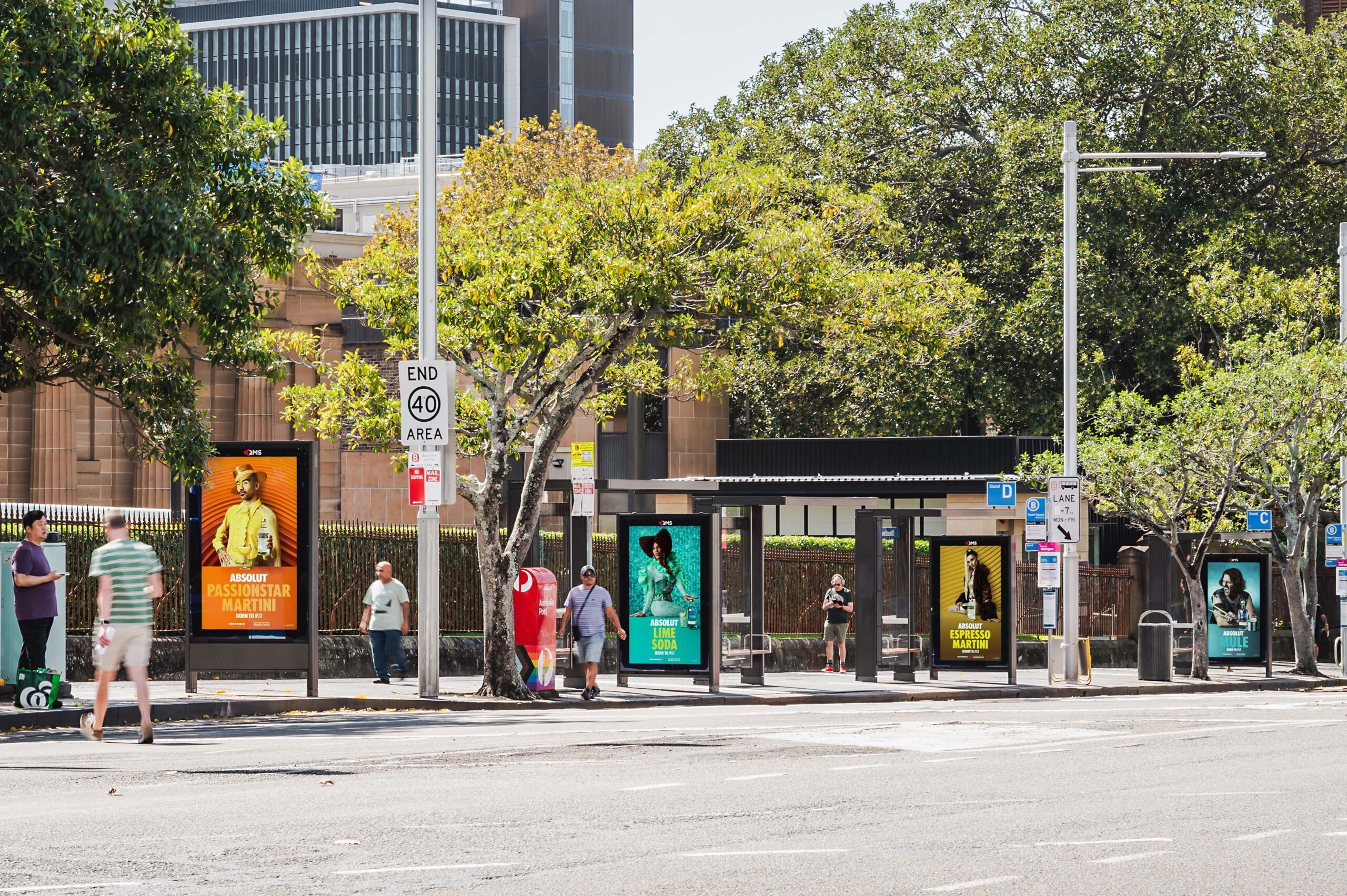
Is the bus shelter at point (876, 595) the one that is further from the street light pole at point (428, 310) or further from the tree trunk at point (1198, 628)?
the tree trunk at point (1198, 628)

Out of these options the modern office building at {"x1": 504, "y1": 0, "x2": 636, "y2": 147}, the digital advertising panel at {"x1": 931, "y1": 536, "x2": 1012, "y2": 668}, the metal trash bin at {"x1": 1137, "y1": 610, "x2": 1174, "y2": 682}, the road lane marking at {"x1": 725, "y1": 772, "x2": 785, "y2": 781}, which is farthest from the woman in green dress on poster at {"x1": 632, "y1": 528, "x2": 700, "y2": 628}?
the modern office building at {"x1": 504, "y1": 0, "x2": 636, "y2": 147}

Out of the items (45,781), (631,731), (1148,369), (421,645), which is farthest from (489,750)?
(1148,369)

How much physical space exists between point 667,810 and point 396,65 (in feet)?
413

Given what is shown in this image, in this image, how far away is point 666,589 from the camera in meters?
24.9

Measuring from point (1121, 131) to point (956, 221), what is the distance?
14.4ft

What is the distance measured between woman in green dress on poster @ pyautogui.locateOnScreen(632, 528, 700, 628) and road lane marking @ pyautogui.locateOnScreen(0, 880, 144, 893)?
16687mm

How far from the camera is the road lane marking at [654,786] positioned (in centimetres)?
1204

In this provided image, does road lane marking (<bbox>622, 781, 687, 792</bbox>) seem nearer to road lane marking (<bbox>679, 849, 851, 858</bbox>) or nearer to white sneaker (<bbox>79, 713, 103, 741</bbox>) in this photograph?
road lane marking (<bbox>679, 849, 851, 858</bbox>)

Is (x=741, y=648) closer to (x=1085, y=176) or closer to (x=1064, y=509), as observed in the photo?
(x=1064, y=509)


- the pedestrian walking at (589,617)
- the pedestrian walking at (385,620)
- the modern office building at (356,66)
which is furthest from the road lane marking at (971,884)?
the modern office building at (356,66)

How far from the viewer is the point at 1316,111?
44531mm

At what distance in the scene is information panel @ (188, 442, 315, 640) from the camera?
2078 cm

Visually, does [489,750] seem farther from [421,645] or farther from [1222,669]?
[1222,669]

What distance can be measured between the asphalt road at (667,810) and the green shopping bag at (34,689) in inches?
40.8
